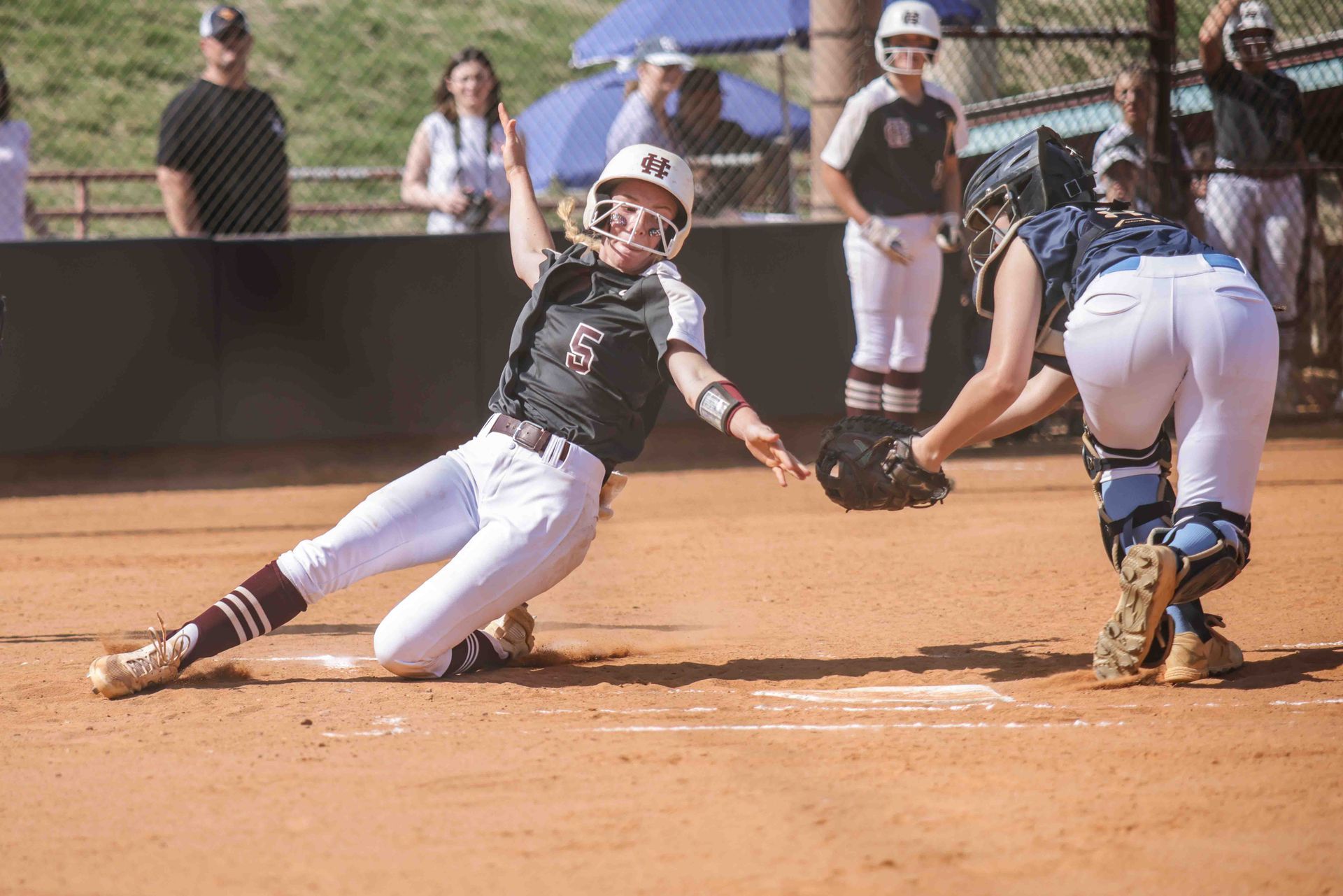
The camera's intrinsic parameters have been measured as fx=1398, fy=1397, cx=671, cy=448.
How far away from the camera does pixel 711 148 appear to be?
10.3 meters

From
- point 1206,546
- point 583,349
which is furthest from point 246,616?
point 1206,546

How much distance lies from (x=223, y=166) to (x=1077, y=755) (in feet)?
24.0

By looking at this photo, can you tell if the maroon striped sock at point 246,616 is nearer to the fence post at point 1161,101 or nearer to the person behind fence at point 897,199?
the person behind fence at point 897,199

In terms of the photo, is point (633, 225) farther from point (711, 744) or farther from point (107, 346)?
point (107, 346)

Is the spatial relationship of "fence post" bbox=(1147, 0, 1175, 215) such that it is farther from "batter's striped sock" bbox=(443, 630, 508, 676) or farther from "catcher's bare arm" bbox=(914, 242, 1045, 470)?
"batter's striped sock" bbox=(443, 630, 508, 676)

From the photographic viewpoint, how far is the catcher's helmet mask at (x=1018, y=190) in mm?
4148

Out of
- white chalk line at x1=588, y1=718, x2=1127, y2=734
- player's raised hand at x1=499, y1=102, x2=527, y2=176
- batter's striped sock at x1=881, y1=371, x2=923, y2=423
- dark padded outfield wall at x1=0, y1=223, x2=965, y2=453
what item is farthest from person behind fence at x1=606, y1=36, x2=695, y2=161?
white chalk line at x1=588, y1=718, x2=1127, y2=734

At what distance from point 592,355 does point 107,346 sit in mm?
5419

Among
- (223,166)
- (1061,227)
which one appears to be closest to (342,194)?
(223,166)

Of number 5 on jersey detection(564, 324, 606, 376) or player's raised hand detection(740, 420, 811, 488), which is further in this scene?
number 5 on jersey detection(564, 324, 606, 376)

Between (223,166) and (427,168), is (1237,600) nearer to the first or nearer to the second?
(427,168)

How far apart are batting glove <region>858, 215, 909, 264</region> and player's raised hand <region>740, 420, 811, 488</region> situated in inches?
171

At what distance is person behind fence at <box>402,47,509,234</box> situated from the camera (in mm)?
8836

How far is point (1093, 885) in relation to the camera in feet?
8.43
